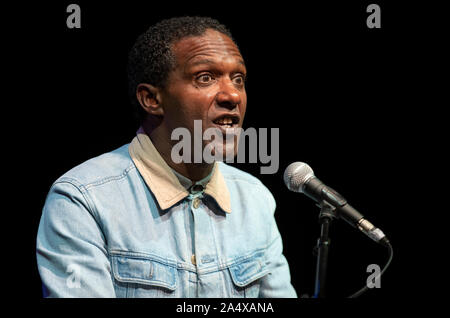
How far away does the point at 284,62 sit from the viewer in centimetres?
284

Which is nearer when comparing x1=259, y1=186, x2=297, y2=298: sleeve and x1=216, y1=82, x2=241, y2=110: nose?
x1=216, y1=82, x2=241, y2=110: nose

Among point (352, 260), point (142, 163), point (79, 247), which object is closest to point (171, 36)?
point (142, 163)

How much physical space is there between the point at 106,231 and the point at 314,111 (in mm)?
1517

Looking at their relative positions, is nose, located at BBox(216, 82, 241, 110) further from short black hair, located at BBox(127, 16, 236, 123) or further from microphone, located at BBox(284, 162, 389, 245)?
microphone, located at BBox(284, 162, 389, 245)

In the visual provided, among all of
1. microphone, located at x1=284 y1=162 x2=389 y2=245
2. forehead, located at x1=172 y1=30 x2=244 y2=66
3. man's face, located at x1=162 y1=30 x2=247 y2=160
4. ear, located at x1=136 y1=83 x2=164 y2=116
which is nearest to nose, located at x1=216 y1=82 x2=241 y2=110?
man's face, located at x1=162 y1=30 x2=247 y2=160

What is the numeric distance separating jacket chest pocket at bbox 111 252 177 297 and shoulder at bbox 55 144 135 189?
309 mm

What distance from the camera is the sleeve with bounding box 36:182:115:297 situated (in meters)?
1.75

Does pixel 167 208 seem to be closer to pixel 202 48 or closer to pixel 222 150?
pixel 222 150

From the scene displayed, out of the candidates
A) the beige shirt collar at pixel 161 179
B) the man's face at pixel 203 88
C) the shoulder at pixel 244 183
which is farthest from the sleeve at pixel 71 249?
the shoulder at pixel 244 183

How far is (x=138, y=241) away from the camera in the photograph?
6.37ft

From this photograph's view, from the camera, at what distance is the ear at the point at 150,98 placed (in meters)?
2.14

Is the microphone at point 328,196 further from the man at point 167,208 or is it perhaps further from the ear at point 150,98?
the ear at point 150,98

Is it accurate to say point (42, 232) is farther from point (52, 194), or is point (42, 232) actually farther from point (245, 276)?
point (245, 276)

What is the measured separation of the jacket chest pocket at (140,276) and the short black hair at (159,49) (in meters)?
0.68
